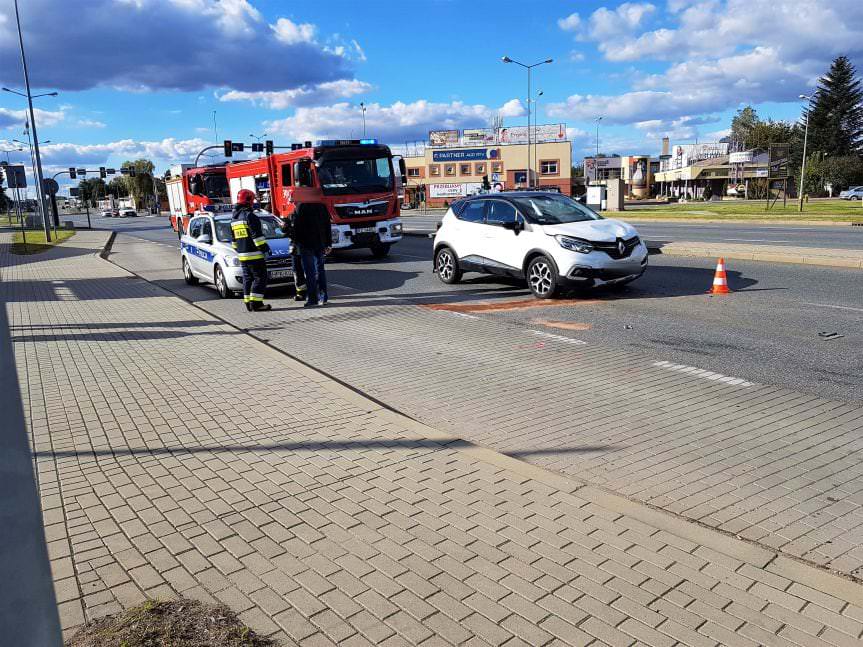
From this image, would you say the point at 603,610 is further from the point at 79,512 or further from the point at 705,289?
the point at 705,289

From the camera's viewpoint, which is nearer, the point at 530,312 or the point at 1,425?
the point at 1,425

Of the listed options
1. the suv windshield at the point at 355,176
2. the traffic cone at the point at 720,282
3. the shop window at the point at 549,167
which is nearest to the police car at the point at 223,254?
the suv windshield at the point at 355,176

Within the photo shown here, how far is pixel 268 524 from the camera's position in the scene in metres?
3.81

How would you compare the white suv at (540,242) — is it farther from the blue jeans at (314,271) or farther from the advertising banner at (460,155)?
the advertising banner at (460,155)

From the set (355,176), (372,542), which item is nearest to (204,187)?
(355,176)

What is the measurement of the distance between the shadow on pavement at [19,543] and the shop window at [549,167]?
89722 mm

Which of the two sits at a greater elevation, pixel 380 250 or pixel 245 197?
pixel 245 197

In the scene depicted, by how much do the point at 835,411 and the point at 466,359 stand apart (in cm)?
361

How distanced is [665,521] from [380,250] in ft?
54.2

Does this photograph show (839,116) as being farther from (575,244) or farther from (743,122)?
(575,244)

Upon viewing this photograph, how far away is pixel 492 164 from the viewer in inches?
3467

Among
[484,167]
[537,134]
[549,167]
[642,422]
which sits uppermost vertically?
[537,134]

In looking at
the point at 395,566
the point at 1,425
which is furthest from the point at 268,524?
the point at 1,425

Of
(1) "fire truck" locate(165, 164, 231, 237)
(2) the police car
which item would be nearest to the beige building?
(1) "fire truck" locate(165, 164, 231, 237)
